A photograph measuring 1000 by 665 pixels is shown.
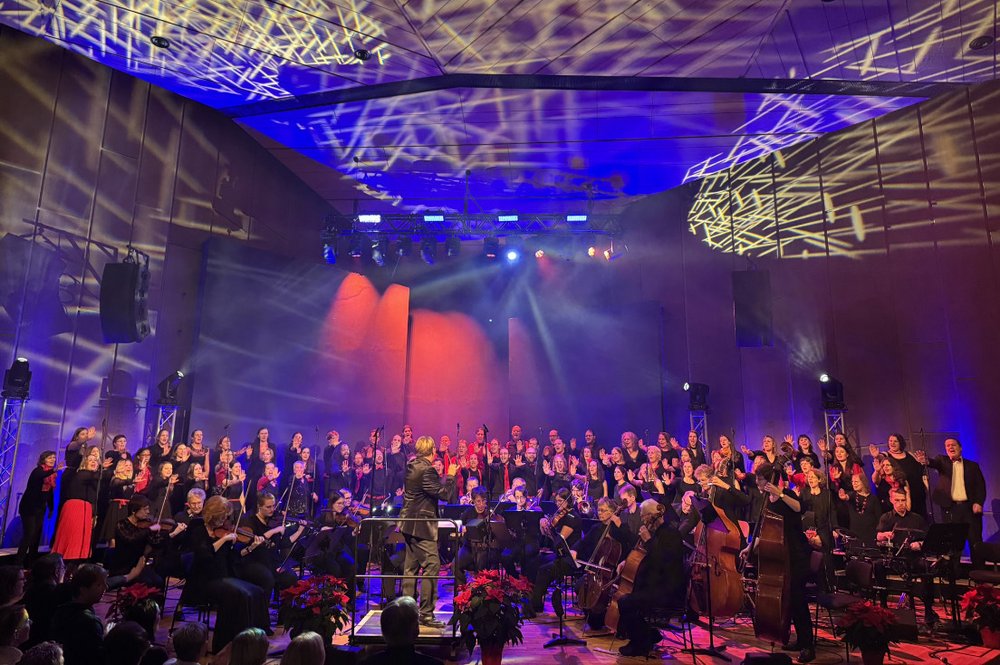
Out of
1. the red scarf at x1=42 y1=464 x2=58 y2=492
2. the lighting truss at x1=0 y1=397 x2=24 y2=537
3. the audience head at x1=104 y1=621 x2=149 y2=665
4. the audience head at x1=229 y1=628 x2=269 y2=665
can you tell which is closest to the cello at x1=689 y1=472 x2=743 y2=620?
the audience head at x1=229 y1=628 x2=269 y2=665

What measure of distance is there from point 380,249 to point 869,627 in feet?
37.1

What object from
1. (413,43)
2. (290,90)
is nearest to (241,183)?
(290,90)

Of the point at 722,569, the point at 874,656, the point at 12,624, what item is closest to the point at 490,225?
the point at 722,569

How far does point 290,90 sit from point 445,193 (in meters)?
4.71

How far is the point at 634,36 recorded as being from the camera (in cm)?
866

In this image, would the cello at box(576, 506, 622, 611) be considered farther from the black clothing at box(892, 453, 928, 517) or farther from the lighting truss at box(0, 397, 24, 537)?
the lighting truss at box(0, 397, 24, 537)

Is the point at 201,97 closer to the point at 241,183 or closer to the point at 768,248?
the point at 241,183

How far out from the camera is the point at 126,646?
3287 millimetres

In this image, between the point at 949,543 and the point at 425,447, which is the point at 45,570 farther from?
the point at 949,543

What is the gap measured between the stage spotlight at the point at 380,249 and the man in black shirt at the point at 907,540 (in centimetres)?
1021

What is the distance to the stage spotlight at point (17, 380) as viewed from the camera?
809cm

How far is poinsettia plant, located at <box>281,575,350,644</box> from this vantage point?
207 inches

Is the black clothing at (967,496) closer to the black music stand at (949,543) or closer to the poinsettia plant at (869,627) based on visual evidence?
the black music stand at (949,543)

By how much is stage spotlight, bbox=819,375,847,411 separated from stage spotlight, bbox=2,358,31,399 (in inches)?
444
